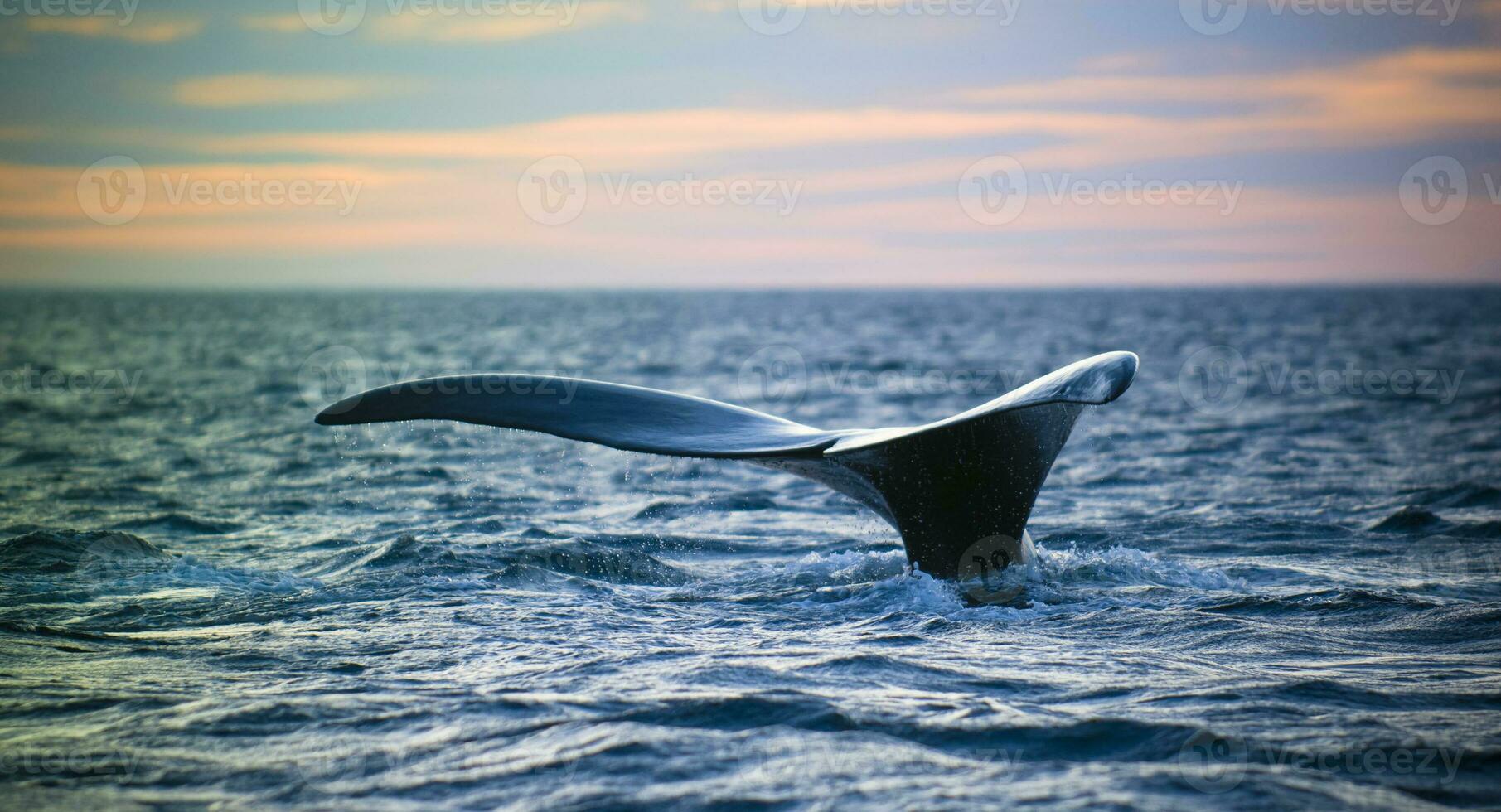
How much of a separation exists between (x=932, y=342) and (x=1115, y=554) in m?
41.5

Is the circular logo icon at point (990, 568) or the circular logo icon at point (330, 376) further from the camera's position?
the circular logo icon at point (330, 376)

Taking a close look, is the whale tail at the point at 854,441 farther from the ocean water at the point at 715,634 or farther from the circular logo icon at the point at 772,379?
the circular logo icon at the point at 772,379

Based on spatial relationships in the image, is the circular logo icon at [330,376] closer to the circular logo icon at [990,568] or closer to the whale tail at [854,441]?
the whale tail at [854,441]

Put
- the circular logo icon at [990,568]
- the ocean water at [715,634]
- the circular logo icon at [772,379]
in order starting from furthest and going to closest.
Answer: the circular logo icon at [772,379]
the circular logo icon at [990,568]
the ocean water at [715,634]

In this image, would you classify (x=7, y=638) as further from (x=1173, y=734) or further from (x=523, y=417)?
(x=1173, y=734)

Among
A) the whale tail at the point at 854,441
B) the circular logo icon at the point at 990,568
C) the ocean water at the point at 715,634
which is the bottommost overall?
the ocean water at the point at 715,634

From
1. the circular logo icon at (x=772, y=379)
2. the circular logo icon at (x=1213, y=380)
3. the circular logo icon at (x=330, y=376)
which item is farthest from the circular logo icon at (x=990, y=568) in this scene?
the circular logo icon at (x=1213, y=380)

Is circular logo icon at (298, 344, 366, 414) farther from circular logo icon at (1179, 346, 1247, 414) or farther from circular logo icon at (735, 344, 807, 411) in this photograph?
circular logo icon at (1179, 346, 1247, 414)

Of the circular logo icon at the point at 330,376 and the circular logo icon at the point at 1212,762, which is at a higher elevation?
the circular logo icon at the point at 330,376

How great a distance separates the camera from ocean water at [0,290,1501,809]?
15.5ft

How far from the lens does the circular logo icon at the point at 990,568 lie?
7.32m

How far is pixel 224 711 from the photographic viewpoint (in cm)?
542

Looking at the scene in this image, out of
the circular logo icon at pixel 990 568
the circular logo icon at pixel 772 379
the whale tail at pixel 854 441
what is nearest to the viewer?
the whale tail at pixel 854 441

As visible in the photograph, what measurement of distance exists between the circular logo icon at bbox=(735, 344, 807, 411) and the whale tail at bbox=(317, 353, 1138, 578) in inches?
612
